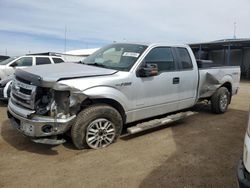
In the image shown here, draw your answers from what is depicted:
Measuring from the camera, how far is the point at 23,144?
16.9 ft

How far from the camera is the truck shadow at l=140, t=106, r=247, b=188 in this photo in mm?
3826

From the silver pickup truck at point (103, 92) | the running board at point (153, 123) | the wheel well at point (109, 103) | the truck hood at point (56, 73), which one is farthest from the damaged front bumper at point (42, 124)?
the running board at point (153, 123)

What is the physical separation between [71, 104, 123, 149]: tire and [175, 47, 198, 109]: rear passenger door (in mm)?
1933

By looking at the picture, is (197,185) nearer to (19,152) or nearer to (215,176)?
(215,176)

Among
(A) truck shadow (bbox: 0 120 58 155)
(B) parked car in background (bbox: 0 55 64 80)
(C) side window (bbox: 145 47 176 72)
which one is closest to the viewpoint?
(A) truck shadow (bbox: 0 120 58 155)

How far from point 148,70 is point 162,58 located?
78cm

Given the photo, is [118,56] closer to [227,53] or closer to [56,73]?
[56,73]

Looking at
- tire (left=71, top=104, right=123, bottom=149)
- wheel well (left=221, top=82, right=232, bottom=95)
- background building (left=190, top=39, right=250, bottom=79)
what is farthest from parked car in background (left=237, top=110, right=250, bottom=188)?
background building (left=190, top=39, right=250, bottom=79)

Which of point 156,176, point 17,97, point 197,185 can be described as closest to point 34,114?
point 17,97

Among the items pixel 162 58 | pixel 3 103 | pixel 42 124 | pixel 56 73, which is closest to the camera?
pixel 42 124

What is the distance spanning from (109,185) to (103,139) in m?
1.38

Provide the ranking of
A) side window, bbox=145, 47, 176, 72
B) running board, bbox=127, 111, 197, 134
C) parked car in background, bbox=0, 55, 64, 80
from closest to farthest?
running board, bbox=127, 111, 197, 134, side window, bbox=145, 47, 176, 72, parked car in background, bbox=0, 55, 64, 80

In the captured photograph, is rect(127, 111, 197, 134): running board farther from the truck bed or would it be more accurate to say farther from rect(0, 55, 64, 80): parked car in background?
rect(0, 55, 64, 80): parked car in background

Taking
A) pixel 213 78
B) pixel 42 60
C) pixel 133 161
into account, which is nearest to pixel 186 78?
pixel 213 78
